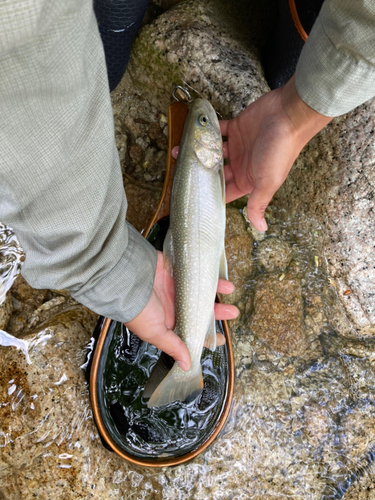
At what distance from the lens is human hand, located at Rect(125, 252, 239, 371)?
1.87 meters

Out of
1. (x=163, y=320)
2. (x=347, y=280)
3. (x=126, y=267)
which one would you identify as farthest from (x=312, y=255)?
(x=126, y=267)

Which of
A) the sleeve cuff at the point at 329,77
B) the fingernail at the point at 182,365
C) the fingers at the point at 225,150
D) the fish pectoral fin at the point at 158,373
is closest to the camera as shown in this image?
the sleeve cuff at the point at 329,77

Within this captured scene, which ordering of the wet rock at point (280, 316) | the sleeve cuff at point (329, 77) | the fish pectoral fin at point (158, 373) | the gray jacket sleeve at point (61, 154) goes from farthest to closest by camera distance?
1. the wet rock at point (280, 316)
2. the fish pectoral fin at point (158, 373)
3. the sleeve cuff at point (329, 77)
4. the gray jacket sleeve at point (61, 154)

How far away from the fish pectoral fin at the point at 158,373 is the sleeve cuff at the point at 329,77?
1.60 meters

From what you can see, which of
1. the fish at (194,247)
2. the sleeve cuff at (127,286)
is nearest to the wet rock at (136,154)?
the fish at (194,247)

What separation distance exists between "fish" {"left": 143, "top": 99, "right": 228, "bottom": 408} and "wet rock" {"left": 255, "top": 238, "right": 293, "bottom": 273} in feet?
1.52

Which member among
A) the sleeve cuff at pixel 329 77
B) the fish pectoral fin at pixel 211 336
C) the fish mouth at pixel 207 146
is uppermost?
the sleeve cuff at pixel 329 77

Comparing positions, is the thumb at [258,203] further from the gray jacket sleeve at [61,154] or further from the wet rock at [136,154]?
the wet rock at [136,154]

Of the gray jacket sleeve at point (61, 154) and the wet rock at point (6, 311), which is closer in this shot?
the gray jacket sleeve at point (61, 154)

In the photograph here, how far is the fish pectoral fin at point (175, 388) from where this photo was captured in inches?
79.7

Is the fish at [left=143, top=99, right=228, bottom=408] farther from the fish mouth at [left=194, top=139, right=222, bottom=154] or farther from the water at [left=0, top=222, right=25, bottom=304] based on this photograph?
the water at [left=0, top=222, right=25, bottom=304]

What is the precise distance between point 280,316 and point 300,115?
1261 millimetres

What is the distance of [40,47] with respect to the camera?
2.64ft

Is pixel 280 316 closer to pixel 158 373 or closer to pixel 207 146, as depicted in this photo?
pixel 158 373
